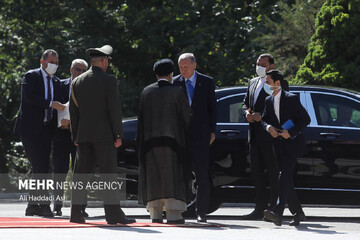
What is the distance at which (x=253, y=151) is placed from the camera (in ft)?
36.3

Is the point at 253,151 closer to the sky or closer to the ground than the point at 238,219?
closer to the sky

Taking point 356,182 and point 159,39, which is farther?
point 159,39

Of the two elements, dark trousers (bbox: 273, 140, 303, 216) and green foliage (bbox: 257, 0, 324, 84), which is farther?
green foliage (bbox: 257, 0, 324, 84)

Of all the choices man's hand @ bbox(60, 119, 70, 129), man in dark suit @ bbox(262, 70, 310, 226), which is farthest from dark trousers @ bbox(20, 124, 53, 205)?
man in dark suit @ bbox(262, 70, 310, 226)

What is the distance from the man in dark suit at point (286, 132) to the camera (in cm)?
1027

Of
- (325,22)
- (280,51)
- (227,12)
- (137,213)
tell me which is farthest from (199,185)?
(227,12)

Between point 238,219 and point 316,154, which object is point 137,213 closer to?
point 238,219

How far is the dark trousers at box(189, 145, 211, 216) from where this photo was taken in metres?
10.5

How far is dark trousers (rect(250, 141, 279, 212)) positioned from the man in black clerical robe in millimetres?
1288

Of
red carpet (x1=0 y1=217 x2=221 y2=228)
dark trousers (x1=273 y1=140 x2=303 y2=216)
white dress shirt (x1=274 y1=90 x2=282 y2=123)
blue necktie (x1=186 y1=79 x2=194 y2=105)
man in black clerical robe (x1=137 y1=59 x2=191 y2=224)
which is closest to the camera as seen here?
red carpet (x1=0 y1=217 x2=221 y2=228)

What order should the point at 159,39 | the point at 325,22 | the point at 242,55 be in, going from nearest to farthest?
1. the point at 325,22
2. the point at 242,55
3. the point at 159,39

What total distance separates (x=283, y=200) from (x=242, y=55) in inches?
494

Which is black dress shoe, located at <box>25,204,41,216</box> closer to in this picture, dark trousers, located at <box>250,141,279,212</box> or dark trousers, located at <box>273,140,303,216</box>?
dark trousers, located at <box>250,141,279,212</box>

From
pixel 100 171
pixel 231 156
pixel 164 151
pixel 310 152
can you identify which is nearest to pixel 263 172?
pixel 231 156
